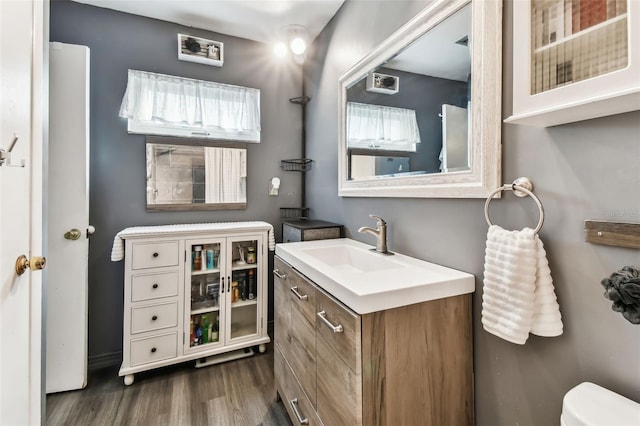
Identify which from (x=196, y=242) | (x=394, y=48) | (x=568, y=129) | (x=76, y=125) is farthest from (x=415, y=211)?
(x=76, y=125)

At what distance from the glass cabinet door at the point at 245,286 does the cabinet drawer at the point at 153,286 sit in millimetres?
425

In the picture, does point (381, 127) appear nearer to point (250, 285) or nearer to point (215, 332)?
point (250, 285)

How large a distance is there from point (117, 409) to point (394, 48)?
102 inches

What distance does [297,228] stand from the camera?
6.55 feet

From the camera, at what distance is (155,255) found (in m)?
1.94

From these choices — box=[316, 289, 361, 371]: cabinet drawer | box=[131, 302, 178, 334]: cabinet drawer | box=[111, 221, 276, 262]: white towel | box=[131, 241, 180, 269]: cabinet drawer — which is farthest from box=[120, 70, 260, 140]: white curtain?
box=[316, 289, 361, 371]: cabinet drawer

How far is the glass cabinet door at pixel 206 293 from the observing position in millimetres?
2090

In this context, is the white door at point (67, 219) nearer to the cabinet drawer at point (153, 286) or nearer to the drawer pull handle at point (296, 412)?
the cabinet drawer at point (153, 286)

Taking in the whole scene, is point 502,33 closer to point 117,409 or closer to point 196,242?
point 196,242

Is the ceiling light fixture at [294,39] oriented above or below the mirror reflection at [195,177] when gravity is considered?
above

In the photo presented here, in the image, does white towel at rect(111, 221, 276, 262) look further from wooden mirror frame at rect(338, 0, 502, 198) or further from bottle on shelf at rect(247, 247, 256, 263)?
wooden mirror frame at rect(338, 0, 502, 198)

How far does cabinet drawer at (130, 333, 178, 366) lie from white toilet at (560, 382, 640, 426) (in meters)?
2.13

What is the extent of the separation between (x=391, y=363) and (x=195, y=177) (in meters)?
2.08

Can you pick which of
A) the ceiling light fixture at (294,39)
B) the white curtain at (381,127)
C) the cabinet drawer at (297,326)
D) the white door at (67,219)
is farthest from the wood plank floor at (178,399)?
the ceiling light fixture at (294,39)
